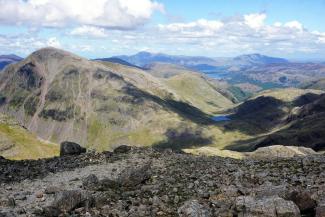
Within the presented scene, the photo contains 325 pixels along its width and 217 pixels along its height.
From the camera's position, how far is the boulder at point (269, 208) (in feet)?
62.4

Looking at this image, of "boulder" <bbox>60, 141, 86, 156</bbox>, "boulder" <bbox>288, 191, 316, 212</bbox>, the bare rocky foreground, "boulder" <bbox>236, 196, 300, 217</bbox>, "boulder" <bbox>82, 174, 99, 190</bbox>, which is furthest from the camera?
"boulder" <bbox>60, 141, 86, 156</bbox>

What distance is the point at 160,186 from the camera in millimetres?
26266

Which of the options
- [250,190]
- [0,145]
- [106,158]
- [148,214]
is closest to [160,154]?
[106,158]

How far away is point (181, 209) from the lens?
20656 mm

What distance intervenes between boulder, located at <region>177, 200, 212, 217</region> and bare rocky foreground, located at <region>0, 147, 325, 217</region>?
0.05 m

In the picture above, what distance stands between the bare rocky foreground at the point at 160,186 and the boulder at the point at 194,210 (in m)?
0.05

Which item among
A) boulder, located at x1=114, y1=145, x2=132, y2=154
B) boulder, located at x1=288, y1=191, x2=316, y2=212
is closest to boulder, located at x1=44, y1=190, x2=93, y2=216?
boulder, located at x1=288, y1=191, x2=316, y2=212

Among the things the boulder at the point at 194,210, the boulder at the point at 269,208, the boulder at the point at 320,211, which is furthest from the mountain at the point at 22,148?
the boulder at the point at 320,211

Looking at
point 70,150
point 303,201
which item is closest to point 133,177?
point 303,201

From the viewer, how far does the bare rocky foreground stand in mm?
20703

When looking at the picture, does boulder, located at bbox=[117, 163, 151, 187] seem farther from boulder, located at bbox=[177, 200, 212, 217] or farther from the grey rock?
boulder, located at bbox=[177, 200, 212, 217]

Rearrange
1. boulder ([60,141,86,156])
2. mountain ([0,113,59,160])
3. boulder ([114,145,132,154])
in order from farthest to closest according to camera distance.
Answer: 1. mountain ([0,113,59,160])
2. boulder ([60,141,86,156])
3. boulder ([114,145,132,154])

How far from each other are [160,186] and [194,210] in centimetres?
629

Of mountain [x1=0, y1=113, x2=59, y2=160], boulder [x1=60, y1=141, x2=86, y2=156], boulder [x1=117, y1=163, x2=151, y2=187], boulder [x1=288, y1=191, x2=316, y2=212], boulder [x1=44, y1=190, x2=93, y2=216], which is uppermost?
boulder [x1=288, y1=191, x2=316, y2=212]
